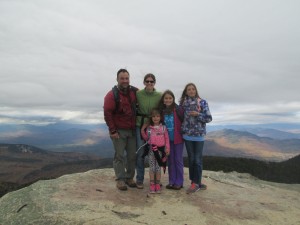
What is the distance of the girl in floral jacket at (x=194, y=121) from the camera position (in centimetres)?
1100

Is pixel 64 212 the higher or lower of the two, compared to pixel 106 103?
lower

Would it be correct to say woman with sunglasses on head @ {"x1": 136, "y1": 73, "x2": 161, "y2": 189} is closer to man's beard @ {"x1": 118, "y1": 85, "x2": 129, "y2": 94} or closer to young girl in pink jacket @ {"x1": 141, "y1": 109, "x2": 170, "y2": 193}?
young girl in pink jacket @ {"x1": 141, "y1": 109, "x2": 170, "y2": 193}

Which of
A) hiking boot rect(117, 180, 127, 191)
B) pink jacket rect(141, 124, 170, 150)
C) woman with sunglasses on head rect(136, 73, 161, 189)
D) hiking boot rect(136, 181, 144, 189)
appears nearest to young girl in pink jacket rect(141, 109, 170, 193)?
pink jacket rect(141, 124, 170, 150)

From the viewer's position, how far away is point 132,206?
9734 mm

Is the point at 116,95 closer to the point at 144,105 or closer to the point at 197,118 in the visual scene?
the point at 144,105

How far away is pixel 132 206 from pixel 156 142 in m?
2.45

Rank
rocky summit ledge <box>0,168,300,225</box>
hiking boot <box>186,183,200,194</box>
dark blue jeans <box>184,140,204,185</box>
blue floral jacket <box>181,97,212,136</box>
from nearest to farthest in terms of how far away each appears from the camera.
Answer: rocky summit ledge <box>0,168,300,225</box> < blue floral jacket <box>181,97,212,136</box> < dark blue jeans <box>184,140,204,185</box> < hiking boot <box>186,183,200,194</box>

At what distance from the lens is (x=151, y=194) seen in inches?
431

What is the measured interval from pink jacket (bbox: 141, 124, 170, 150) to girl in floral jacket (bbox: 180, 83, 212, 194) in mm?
757

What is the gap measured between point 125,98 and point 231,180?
8.05m

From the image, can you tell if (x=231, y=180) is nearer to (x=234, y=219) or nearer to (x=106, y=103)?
(x=234, y=219)

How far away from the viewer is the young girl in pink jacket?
1085cm

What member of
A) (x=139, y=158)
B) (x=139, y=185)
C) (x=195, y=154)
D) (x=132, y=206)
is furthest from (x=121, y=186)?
(x=195, y=154)

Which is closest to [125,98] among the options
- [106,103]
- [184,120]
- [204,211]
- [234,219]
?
[106,103]
